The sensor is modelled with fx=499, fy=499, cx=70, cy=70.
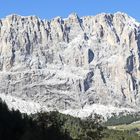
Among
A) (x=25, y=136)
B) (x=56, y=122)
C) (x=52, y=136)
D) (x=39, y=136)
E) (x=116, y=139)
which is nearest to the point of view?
(x=25, y=136)

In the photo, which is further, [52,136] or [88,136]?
[88,136]

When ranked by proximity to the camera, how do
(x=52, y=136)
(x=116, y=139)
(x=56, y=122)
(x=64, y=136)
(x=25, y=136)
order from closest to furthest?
(x=25, y=136) → (x=52, y=136) → (x=64, y=136) → (x=56, y=122) → (x=116, y=139)

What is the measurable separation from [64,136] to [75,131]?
2554 cm

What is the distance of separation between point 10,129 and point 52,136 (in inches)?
443

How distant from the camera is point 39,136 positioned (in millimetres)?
93125

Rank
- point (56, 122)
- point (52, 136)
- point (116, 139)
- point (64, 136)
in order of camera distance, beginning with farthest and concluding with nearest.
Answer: point (116, 139) → point (56, 122) → point (64, 136) → point (52, 136)

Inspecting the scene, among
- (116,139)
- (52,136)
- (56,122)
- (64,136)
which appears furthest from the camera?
(116,139)

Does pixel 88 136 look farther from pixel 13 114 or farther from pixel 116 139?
pixel 116 139

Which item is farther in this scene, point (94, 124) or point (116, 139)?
point (116, 139)

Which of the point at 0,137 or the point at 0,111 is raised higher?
the point at 0,111

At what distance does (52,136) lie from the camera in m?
106

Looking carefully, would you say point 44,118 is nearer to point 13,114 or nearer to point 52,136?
point 13,114

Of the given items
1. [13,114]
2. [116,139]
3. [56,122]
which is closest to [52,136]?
[13,114]

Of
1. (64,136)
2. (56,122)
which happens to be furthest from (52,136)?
(56,122)
